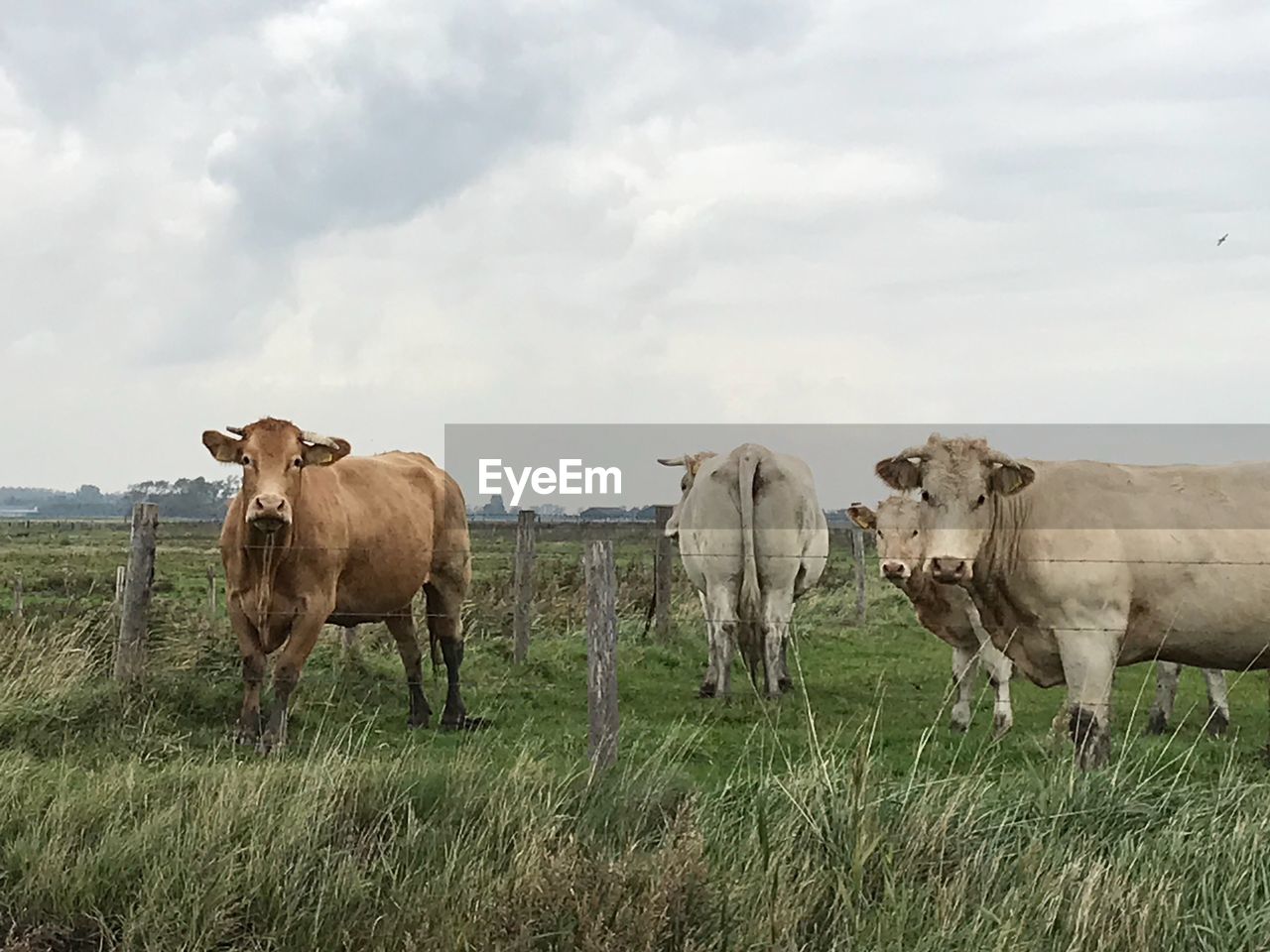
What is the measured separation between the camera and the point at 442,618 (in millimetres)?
10383

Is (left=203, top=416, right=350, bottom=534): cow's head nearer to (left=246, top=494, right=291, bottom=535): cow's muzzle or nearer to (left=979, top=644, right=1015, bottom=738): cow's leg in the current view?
(left=246, top=494, right=291, bottom=535): cow's muzzle

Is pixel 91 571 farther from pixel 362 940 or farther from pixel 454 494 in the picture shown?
pixel 362 940

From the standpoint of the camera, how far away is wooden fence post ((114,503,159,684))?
8.65 metres

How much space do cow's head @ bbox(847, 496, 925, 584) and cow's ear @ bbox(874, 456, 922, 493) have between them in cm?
16

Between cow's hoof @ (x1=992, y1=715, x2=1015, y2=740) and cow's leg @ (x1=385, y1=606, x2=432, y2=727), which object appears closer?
cow's hoof @ (x1=992, y1=715, x2=1015, y2=740)

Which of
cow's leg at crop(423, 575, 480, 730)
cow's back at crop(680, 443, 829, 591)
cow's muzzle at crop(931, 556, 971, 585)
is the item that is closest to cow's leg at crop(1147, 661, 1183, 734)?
cow's back at crop(680, 443, 829, 591)

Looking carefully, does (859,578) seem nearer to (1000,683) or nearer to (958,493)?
(1000,683)

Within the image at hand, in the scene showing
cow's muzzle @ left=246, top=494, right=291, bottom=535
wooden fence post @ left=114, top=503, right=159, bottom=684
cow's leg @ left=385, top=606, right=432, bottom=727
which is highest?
cow's muzzle @ left=246, top=494, right=291, bottom=535

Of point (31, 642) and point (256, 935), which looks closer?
point (256, 935)

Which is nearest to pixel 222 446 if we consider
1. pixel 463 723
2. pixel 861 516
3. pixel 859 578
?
pixel 463 723

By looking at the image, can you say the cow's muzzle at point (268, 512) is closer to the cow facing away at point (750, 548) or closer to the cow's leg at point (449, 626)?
the cow's leg at point (449, 626)

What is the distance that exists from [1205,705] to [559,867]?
8836mm

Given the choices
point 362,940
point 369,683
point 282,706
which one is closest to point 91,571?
point 369,683

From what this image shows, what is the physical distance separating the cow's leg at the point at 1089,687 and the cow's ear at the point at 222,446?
17.6 ft
